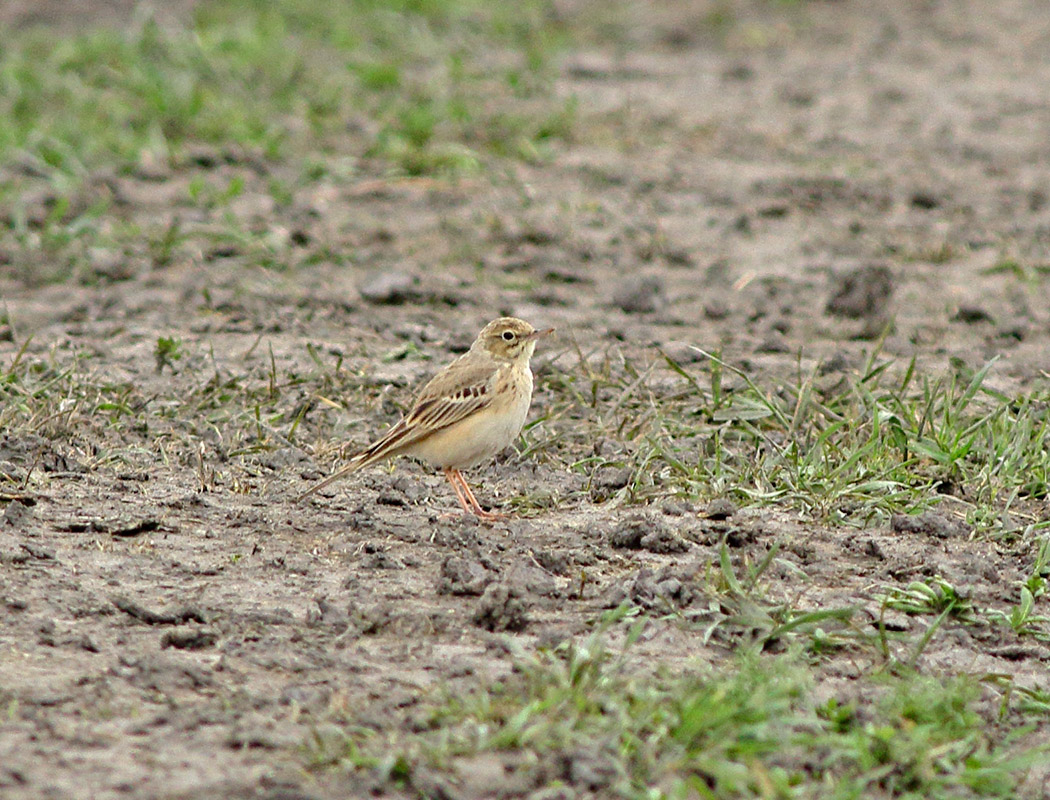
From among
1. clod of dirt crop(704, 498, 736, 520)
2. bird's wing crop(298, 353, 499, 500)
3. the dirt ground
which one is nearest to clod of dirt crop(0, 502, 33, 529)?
the dirt ground

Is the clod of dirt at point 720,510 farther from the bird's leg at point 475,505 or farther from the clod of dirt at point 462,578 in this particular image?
the clod of dirt at point 462,578

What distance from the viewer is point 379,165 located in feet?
39.1

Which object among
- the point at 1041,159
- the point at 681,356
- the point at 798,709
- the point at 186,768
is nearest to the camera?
the point at 186,768

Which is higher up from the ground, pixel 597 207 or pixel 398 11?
pixel 398 11

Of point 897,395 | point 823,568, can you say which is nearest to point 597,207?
point 897,395

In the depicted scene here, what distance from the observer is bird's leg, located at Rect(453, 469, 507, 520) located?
6.62m

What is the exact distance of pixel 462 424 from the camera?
671 cm

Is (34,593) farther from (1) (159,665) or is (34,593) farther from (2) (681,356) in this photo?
(2) (681,356)

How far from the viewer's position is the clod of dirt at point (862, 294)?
31.0ft

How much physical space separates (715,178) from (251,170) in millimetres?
3513

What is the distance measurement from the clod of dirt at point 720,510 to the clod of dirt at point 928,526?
26.2 inches

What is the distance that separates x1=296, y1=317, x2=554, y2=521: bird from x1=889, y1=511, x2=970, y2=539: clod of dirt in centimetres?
164

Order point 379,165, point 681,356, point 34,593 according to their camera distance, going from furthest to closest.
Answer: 1. point 379,165
2. point 681,356
3. point 34,593

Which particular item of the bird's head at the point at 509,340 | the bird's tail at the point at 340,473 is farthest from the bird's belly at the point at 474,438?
the bird's head at the point at 509,340
